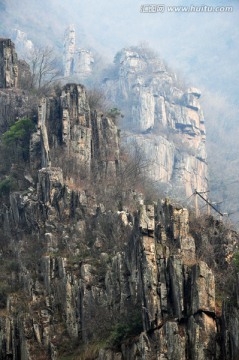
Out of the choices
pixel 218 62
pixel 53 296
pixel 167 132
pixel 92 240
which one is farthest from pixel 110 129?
pixel 218 62

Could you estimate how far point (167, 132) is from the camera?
115312 millimetres

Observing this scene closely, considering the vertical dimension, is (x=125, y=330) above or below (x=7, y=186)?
below

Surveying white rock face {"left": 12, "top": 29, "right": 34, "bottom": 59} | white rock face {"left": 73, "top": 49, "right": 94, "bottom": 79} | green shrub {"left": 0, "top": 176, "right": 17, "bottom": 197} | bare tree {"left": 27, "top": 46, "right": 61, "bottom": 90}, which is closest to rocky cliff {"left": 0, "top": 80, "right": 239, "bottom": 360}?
green shrub {"left": 0, "top": 176, "right": 17, "bottom": 197}

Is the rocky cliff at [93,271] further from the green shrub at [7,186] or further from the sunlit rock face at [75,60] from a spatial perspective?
the sunlit rock face at [75,60]

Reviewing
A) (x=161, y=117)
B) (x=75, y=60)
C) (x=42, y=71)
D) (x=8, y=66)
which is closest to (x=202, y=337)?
(x=8, y=66)

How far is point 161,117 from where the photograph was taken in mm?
116188

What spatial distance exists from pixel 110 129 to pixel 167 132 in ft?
195

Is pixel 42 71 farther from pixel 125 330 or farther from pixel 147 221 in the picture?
pixel 125 330

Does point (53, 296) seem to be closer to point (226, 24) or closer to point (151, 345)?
point (151, 345)

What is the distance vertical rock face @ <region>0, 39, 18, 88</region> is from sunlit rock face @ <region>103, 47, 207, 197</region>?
38059mm

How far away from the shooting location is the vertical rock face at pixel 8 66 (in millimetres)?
64625

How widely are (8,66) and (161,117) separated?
53.8 m

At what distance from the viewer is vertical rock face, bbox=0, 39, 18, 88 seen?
64625mm

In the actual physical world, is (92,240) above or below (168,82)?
below
